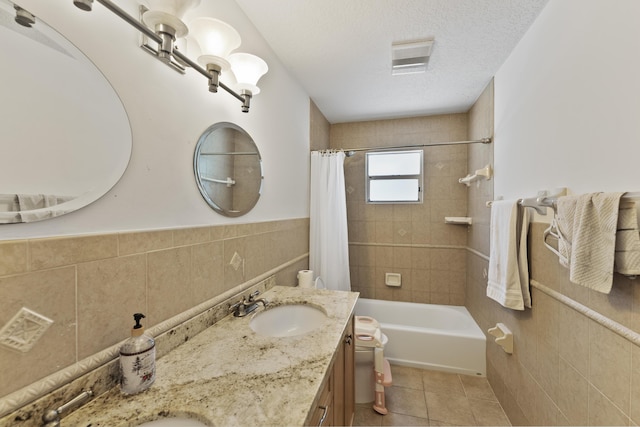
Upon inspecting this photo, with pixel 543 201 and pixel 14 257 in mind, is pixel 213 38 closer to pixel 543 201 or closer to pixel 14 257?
pixel 14 257

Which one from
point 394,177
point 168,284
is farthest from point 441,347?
point 168,284

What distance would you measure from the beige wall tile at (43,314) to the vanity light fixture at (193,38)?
635 mm

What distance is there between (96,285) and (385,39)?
1.91m

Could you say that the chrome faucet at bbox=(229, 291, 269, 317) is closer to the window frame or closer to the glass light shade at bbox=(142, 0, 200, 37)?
the glass light shade at bbox=(142, 0, 200, 37)

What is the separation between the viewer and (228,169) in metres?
1.27

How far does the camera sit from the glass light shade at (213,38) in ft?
2.97

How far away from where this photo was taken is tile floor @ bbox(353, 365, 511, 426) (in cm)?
166

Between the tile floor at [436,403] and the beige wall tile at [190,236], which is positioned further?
the tile floor at [436,403]

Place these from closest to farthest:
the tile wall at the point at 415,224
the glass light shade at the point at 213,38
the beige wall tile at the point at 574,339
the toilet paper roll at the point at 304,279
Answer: the glass light shade at the point at 213,38 < the beige wall tile at the point at 574,339 < the toilet paper roll at the point at 304,279 < the tile wall at the point at 415,224

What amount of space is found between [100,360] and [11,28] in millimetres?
841

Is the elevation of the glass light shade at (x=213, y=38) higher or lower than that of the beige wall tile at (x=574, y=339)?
higher

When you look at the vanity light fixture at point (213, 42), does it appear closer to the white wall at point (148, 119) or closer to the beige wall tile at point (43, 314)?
the white wall at point (148, 119)

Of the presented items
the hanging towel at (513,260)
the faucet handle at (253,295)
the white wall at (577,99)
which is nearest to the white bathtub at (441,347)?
the hanging towel at (513,260)

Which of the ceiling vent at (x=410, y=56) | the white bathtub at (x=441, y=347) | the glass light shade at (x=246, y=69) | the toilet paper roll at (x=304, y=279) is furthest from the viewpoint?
the white bathtub at (x=441, y=347)
